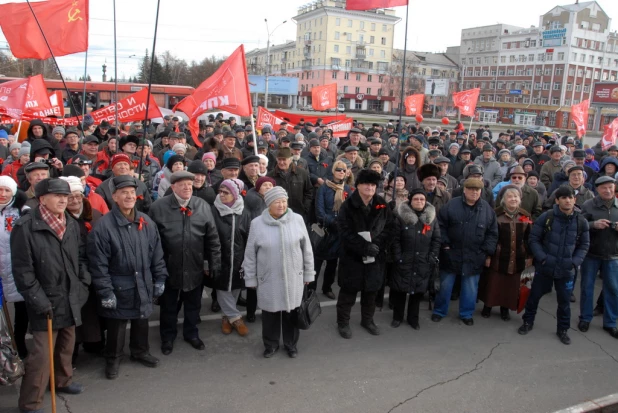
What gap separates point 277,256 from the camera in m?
4.66

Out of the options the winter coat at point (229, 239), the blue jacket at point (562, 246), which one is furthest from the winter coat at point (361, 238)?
the blue jacket at point (562, 246)

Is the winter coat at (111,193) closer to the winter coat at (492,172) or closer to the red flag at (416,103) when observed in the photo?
Result: the winter coat at (492,172)

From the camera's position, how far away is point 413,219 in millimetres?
5473

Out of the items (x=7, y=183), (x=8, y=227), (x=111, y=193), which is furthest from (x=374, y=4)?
(x=8, y=227)

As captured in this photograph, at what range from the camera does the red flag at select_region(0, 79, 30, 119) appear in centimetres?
1059

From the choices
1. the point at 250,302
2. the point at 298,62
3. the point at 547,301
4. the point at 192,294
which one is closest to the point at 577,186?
the point at 547,301

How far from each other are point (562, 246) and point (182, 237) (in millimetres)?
4145

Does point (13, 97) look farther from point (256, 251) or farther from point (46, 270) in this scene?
point (256, 251)

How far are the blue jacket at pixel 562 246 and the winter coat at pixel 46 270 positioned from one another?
15.7 ft

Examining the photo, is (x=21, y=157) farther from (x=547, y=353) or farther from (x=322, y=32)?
(x=322, y=32)

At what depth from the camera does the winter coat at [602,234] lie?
221 inches

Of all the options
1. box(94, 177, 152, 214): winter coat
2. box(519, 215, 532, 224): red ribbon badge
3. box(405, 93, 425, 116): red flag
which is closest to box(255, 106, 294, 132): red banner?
box(405, 93, 425, 116): red flag

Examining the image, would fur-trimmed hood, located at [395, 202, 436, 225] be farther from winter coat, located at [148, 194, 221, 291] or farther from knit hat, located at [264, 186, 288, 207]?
winter coat, located at [148, 194, 221, 291]

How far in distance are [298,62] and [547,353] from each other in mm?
91032
